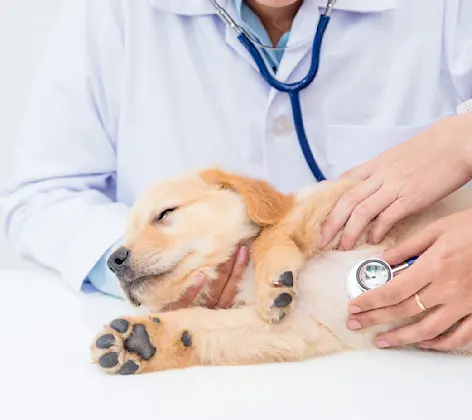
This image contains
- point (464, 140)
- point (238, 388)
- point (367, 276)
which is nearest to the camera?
point (238, 388)

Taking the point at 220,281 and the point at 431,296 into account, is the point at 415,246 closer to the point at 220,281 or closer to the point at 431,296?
the point at 431,296

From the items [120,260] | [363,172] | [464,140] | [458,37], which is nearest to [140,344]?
[120,260]

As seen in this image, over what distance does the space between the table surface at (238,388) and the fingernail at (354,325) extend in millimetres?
36

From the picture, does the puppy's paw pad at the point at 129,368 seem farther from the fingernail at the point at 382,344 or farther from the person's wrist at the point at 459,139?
the person's wrist at the point at 459,139

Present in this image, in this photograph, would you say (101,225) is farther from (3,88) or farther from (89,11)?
(3,88)

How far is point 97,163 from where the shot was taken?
1411 mm

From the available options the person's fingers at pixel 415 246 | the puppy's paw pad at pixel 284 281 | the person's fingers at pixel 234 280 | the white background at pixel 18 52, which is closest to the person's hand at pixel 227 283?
the person's fingers at pixel 234 280

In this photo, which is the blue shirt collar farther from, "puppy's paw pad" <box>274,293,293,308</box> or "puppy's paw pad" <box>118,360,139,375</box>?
"puppy's paw pad" <box>118,360,139,375</box>

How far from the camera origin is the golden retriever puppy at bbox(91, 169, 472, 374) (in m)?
0.93

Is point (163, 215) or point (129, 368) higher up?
point (163, 215)

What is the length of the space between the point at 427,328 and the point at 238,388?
0.27 meters

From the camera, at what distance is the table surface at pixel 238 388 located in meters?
0.79

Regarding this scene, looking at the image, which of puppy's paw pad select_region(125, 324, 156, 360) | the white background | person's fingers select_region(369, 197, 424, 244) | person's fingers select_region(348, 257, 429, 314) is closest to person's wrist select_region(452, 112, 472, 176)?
person's fingers select_region(369, 197, 424, 244)

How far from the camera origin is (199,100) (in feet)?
4.39
